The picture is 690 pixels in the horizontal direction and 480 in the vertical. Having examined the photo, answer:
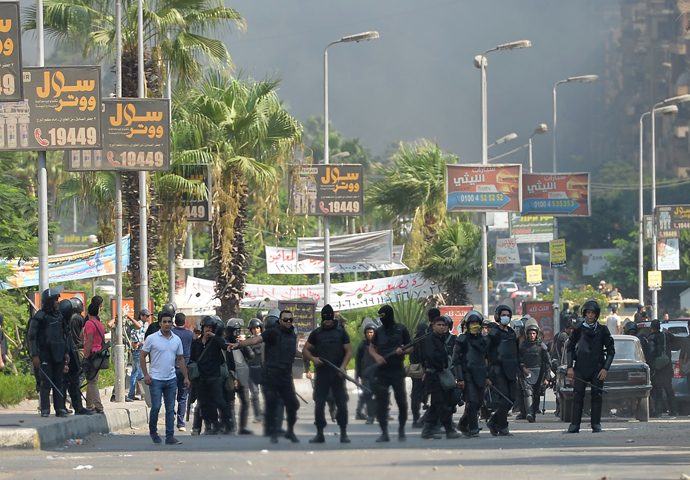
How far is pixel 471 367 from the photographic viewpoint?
14000mm

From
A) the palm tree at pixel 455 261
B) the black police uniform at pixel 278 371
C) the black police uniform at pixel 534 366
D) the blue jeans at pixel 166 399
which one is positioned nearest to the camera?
the black police uniform at pixel 278 371

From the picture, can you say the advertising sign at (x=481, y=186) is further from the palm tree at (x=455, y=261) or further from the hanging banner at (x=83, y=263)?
the hanging banner at (x=83, y=263)

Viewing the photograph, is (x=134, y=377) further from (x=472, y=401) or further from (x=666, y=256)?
(x=666, y=256)

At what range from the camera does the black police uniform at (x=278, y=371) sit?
40.1 feet

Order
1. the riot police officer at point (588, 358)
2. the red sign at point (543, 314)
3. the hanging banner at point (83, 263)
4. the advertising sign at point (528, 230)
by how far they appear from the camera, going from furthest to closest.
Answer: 1. the advertising sign at point (528, 230)
2. the red sign at point (543, 314)
3. the hanging banner at point (83, 263)
4. the riot police officer at point (588, 358)

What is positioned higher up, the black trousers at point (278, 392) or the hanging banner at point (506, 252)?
the hanging banner at point (506, 252)

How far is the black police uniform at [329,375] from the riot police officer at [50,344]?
3.90m

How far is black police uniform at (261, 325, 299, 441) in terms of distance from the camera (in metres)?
12.2

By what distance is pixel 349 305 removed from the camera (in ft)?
109

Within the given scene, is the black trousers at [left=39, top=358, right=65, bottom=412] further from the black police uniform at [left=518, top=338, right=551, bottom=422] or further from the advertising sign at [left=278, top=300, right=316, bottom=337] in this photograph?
the advertising sign at [left=278, top=300, right=316, bottom=337]

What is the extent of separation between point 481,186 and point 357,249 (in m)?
4.63

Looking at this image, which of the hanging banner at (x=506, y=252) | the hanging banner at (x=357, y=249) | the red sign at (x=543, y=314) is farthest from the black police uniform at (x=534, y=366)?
the hanging banner at (x=506, y=252)

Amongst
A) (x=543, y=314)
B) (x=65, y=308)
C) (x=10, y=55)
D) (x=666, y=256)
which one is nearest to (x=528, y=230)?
(x=666, y=256)

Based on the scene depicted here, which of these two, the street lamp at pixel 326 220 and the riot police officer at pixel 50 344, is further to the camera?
the street lamp at pixel 326 220
